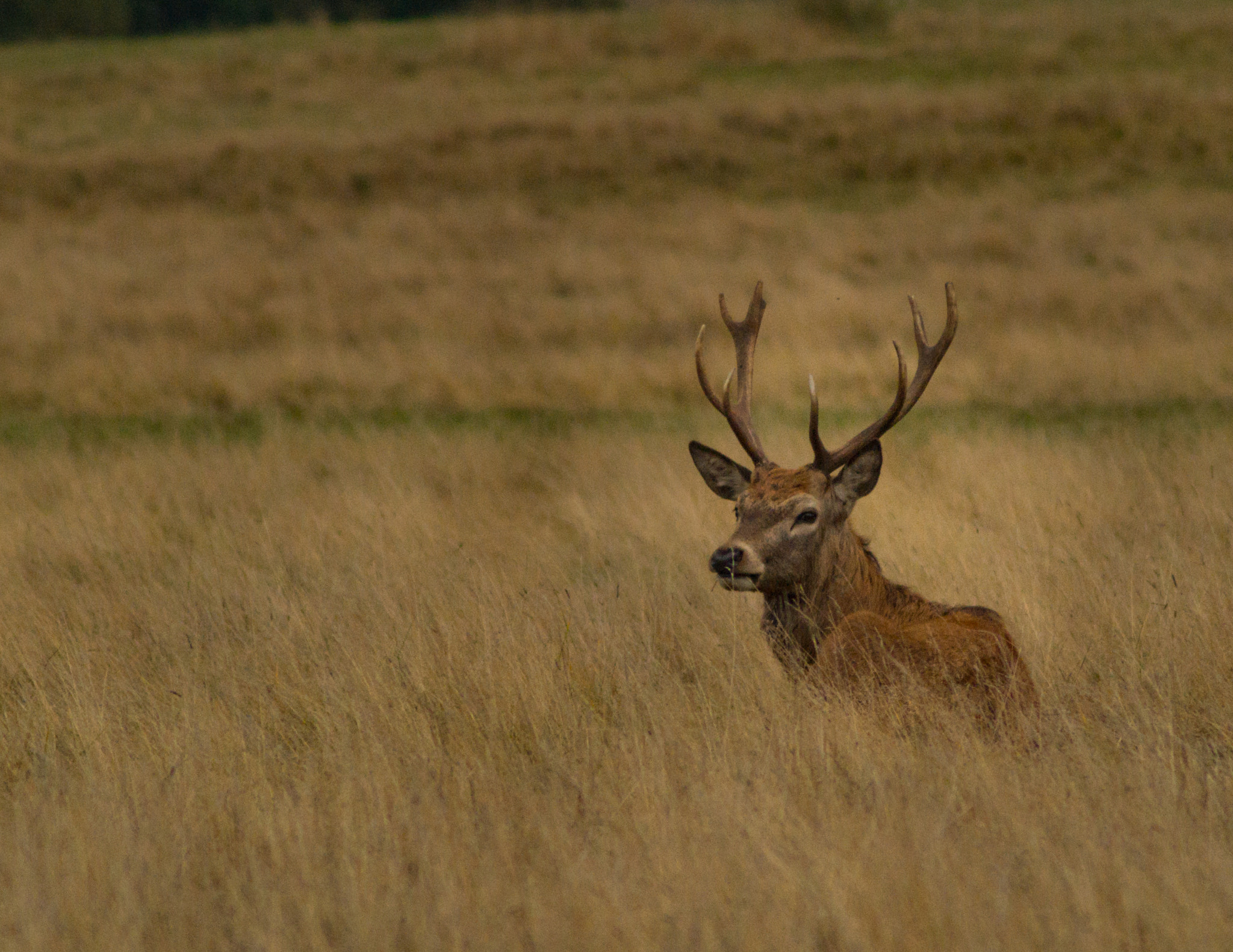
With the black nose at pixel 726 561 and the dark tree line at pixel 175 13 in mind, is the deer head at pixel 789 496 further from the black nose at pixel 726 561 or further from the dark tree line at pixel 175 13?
the dark tree line at pixel 175 13

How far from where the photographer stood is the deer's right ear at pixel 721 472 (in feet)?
20.4

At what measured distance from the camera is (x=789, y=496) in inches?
228

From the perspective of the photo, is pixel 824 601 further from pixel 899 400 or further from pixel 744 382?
pixel 744 382

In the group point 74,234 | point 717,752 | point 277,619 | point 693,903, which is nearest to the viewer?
point 693,903

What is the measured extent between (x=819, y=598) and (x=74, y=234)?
22690 millimetres

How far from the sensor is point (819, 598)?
19.4 feet

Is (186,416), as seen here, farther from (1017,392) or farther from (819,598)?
(819,598)

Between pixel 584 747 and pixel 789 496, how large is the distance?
4.01 feet

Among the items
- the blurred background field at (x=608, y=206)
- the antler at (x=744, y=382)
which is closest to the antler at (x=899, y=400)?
the antler at (x=744, y=382)

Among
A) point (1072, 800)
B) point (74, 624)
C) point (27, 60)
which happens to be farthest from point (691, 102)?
point (1072, 800)

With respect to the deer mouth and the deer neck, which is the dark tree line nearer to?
the deer neck

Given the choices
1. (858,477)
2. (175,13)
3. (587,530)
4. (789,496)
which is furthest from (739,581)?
(175,13)

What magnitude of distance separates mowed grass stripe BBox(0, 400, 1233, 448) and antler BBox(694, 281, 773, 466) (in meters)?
5.58

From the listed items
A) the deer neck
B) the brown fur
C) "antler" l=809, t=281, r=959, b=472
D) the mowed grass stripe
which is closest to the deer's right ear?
the brown fur
